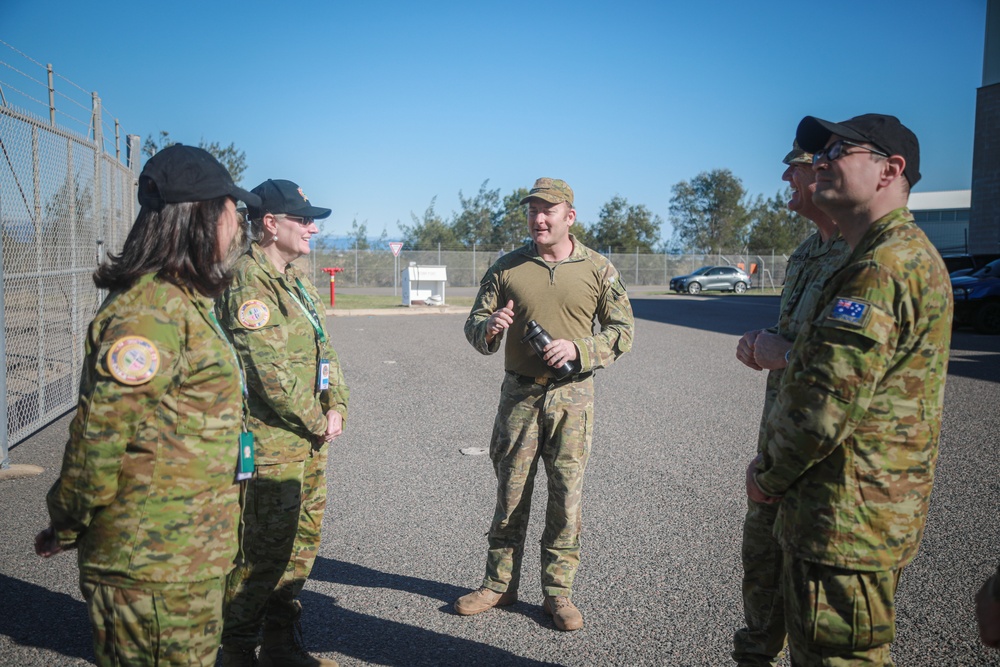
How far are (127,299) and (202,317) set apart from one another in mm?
193

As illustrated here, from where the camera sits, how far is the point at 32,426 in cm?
672

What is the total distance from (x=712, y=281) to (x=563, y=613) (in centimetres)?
3819

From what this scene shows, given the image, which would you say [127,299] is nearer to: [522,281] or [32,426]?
[522,281]

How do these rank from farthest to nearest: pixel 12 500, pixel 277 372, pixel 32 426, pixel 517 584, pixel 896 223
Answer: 1. pixel 32 426
2. pixel 12 500
3. pixel 517 584
4. pixel 277 372
5. pixel 896 223

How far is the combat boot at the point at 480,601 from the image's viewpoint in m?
3.63

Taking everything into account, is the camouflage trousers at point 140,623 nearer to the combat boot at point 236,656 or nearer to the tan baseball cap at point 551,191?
the combat boot at point 236,656

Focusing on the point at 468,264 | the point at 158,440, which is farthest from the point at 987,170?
the point at 158,440

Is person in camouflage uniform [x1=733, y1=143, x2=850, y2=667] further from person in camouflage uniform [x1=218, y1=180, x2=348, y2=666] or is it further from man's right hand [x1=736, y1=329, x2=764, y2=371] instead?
person in camouflage uniform [x1=218, y1=180, x2=348, y2=666]

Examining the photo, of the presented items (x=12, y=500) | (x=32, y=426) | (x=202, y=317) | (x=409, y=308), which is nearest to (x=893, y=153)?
(x=202, y=317)


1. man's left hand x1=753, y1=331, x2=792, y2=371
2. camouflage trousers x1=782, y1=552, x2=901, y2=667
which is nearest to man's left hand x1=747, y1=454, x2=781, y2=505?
camouflage trousers x1=782, y1=552, x2=901, y2=667

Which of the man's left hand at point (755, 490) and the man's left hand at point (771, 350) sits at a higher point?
the man's left hand at point (771, 350)

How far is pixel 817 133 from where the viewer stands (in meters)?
2.20

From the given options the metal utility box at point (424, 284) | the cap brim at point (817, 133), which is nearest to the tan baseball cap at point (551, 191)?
the cap brim at point (817, 133)

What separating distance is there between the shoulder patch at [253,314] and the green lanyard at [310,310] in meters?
0.18
